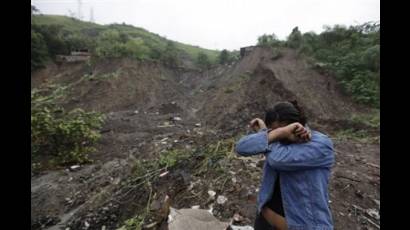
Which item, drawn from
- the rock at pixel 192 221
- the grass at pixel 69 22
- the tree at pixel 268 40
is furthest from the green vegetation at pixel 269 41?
the grass at pixel 69 22

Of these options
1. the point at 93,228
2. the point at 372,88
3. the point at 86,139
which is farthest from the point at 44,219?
the point at 372,88

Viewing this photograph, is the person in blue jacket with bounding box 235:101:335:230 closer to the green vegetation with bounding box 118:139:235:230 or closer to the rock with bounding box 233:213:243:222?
the rock with bounding box 233:213:243:222

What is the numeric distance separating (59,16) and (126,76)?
3075 centimetres

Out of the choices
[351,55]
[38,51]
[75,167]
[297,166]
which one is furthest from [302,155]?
[38,51]

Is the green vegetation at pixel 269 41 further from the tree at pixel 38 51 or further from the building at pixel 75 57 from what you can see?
the tree at pixel 38 51

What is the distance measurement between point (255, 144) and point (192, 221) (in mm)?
1468

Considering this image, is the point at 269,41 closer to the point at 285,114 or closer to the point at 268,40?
the point at 268,40

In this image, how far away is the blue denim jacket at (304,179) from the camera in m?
1.37

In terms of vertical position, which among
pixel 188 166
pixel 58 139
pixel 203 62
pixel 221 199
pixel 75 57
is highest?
pixel 203 62

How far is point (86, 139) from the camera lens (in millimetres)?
6828

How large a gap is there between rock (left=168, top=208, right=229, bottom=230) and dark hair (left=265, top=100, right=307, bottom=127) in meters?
1.45

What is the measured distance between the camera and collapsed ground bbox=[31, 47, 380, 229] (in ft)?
11.4

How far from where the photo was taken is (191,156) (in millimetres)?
4730

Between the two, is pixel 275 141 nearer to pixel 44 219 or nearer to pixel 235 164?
pixel 235 164
